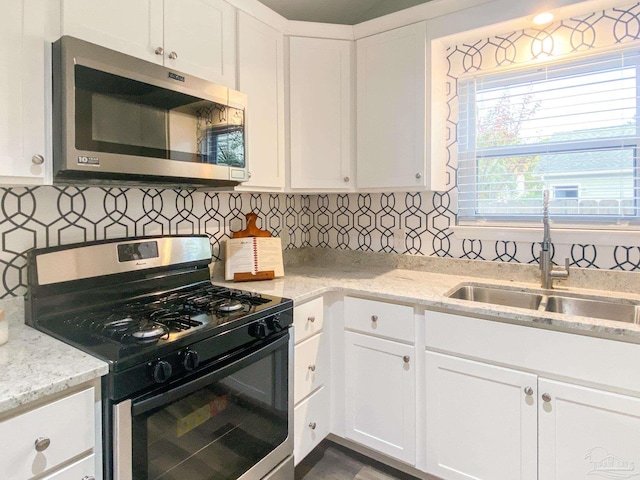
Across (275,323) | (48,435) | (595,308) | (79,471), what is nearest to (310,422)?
(275,323)

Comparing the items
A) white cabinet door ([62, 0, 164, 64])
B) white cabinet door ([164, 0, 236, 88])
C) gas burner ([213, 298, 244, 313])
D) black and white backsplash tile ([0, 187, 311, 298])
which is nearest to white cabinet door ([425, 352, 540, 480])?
gas burner ([213, 298, 244, 313])

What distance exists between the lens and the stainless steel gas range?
1091mm

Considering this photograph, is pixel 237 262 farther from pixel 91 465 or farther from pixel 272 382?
pixel 91 465

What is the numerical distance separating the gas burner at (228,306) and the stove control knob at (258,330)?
0.10 metres

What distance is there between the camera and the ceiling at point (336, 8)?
244cm

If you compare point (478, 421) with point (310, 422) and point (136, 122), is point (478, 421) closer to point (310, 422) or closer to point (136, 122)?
point (310, 422)

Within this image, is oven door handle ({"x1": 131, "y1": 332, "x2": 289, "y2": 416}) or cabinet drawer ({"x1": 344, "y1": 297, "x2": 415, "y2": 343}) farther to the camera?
cabinet drawer ({"x1": 344, "y1": 297, "x2": 415, "y2": 343})

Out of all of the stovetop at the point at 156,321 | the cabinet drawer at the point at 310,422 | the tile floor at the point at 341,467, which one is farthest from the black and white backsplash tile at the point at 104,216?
the tile floor at the point at 341,467

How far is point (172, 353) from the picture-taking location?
1159 millimetres

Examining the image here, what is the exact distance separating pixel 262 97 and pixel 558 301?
5.75 feet

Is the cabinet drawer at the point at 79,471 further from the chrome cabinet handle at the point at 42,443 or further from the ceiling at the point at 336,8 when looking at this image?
the ceiling at the point at 336,8

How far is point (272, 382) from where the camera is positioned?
5.20 feet

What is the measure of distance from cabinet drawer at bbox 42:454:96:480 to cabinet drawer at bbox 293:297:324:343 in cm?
90

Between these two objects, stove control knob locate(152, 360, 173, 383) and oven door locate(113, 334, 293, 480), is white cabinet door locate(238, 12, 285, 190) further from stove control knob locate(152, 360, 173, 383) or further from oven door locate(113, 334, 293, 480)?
stove control knob locate(152, 360, 173, 383)
